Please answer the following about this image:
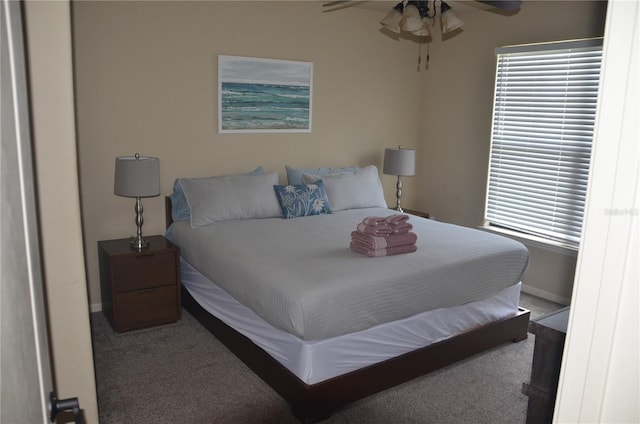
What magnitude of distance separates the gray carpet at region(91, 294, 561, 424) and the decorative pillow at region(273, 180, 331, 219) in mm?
1201

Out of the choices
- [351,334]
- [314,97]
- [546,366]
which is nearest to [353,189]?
[314,97]

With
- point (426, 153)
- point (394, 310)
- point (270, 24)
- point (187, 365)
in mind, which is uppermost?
point (270, 24)

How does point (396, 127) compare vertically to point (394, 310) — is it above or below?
above

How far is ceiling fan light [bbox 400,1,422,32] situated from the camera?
9.55 ft

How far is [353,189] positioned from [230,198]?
117cm

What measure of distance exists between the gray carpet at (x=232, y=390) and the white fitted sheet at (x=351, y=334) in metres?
0.22

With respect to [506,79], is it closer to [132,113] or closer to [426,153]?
[426,153]

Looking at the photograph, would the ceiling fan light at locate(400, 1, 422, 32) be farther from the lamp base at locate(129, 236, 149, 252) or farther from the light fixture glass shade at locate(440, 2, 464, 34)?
the lamp base at locate(129, 236, 149, 252)

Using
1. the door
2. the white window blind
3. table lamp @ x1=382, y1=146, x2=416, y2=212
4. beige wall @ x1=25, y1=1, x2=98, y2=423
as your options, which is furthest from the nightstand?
the white window blind

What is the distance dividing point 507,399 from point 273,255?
1.55 m

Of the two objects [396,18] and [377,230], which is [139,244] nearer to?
[377,230]

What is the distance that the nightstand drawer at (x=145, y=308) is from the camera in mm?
3557

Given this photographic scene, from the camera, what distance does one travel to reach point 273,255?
3131 millimetres

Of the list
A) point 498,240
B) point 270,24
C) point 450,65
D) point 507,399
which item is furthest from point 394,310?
point 450,65
